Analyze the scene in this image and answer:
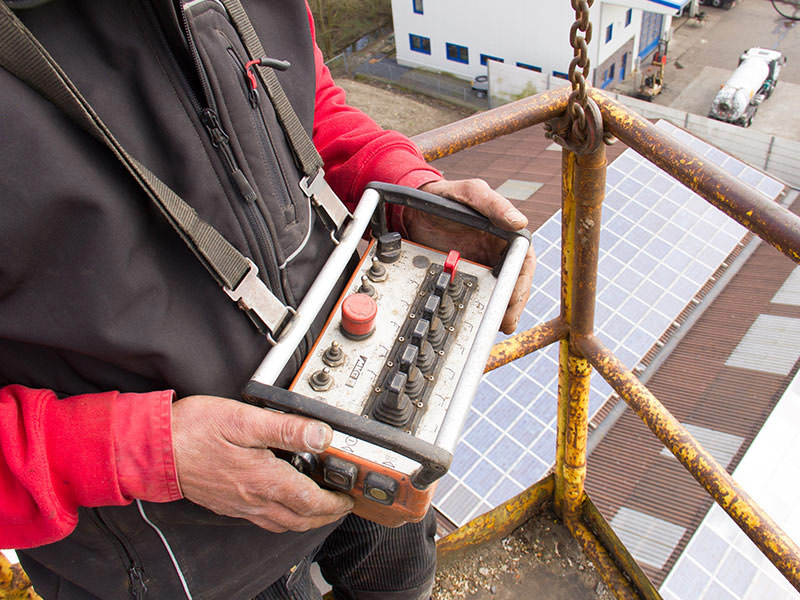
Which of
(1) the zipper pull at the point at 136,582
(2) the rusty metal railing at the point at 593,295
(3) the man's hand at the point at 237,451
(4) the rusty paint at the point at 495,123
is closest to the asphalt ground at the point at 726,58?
(2) the rusty metal railing at the point at 593,295

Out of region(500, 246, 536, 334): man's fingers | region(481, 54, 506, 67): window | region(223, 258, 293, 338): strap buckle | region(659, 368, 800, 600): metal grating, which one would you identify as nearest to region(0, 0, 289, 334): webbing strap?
region(223, 258, 293, 338): strap buckle

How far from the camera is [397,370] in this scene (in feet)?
5.59

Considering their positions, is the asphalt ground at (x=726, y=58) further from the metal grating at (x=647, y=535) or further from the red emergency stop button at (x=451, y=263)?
the red emergency stop button at (x=451, y=263)

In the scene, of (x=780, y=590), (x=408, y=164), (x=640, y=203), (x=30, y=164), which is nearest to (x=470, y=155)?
(x=640, y=203)

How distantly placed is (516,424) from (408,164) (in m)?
6.94

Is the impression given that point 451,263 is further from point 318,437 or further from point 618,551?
point 618,551

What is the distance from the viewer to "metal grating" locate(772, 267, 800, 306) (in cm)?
997

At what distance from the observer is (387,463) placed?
1.55 meters

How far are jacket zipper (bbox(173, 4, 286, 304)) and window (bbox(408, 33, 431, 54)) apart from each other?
73.4 ft

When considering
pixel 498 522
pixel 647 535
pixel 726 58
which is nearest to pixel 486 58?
pixel 726 58

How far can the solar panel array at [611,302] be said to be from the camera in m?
8.09

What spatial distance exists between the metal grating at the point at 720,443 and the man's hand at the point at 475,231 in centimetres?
695

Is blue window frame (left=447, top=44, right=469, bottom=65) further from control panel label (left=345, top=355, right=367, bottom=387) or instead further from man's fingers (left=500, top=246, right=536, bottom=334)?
control panel label (left=345, top=355, right=367, bottom=387)

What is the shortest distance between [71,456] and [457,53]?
22323 millimetres
